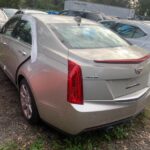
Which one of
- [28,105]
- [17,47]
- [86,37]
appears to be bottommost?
[28,105]

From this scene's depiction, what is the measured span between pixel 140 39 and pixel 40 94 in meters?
4.51

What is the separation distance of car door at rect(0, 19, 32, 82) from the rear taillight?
1.04 metres

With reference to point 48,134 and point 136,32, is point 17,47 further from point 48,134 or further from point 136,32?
point 136,32

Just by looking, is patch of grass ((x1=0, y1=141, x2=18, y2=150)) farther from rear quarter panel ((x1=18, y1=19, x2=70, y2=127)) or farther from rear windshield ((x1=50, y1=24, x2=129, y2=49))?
rear windshield ((x1=50, y1=24, x2=129, y2=49))

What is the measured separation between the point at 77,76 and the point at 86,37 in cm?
106

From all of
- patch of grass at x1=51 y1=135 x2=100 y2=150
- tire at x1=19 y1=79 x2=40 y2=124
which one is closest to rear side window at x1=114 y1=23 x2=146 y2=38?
tire at x1=19 y1=79 x2=40 y2=124

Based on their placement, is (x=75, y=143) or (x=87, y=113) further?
(x=75, y=143)

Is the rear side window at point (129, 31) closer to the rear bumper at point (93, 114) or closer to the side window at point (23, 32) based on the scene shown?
the side window at point (23, 32)

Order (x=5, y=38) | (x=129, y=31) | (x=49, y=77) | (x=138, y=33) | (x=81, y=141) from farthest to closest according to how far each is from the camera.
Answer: (x=129, y=31), (x=138, y=33), (x=5, y=38), (x=81, y=141), (x=49, y=77)

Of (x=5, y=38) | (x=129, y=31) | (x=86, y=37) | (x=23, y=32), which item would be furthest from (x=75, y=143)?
(x=129, y=31)

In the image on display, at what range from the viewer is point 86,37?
358cm

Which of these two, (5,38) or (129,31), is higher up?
(5,38)

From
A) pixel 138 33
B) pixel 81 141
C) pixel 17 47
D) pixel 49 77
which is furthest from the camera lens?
pixel 138 33

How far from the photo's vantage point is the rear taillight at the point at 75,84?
2676 millimetres
